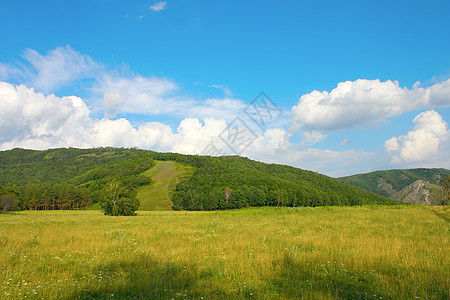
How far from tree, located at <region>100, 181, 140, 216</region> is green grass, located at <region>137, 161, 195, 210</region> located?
188ft

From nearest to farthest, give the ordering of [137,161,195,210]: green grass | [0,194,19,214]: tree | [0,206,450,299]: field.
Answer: [0,206,450,299]: field, [0,194,19,214]: tree, [137,161,195,210]: green grass

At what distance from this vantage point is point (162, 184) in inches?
5487

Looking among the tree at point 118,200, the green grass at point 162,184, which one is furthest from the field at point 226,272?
the green grass at point 162,184

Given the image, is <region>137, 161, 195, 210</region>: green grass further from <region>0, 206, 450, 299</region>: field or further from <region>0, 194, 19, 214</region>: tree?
<region>0, 206, 450, 299</region>: field

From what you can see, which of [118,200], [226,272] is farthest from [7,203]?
[226,272]

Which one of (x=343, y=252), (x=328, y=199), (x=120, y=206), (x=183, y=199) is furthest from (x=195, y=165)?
(x=343, y=252)

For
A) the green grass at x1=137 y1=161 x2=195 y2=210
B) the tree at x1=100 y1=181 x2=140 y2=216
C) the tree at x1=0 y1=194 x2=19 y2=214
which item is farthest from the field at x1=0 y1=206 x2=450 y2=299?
the green grass at x1=137 y1=161 x2=195 y2=210

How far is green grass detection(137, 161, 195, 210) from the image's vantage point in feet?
373

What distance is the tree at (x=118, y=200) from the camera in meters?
49.6

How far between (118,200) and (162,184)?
9070cm

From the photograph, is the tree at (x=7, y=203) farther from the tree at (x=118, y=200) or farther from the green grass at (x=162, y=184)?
the green grass at (x=162, y=184)

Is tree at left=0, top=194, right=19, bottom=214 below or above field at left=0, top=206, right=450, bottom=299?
below

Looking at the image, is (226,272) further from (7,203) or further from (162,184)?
(162,184)

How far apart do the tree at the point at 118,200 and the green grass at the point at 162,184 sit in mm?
57379
